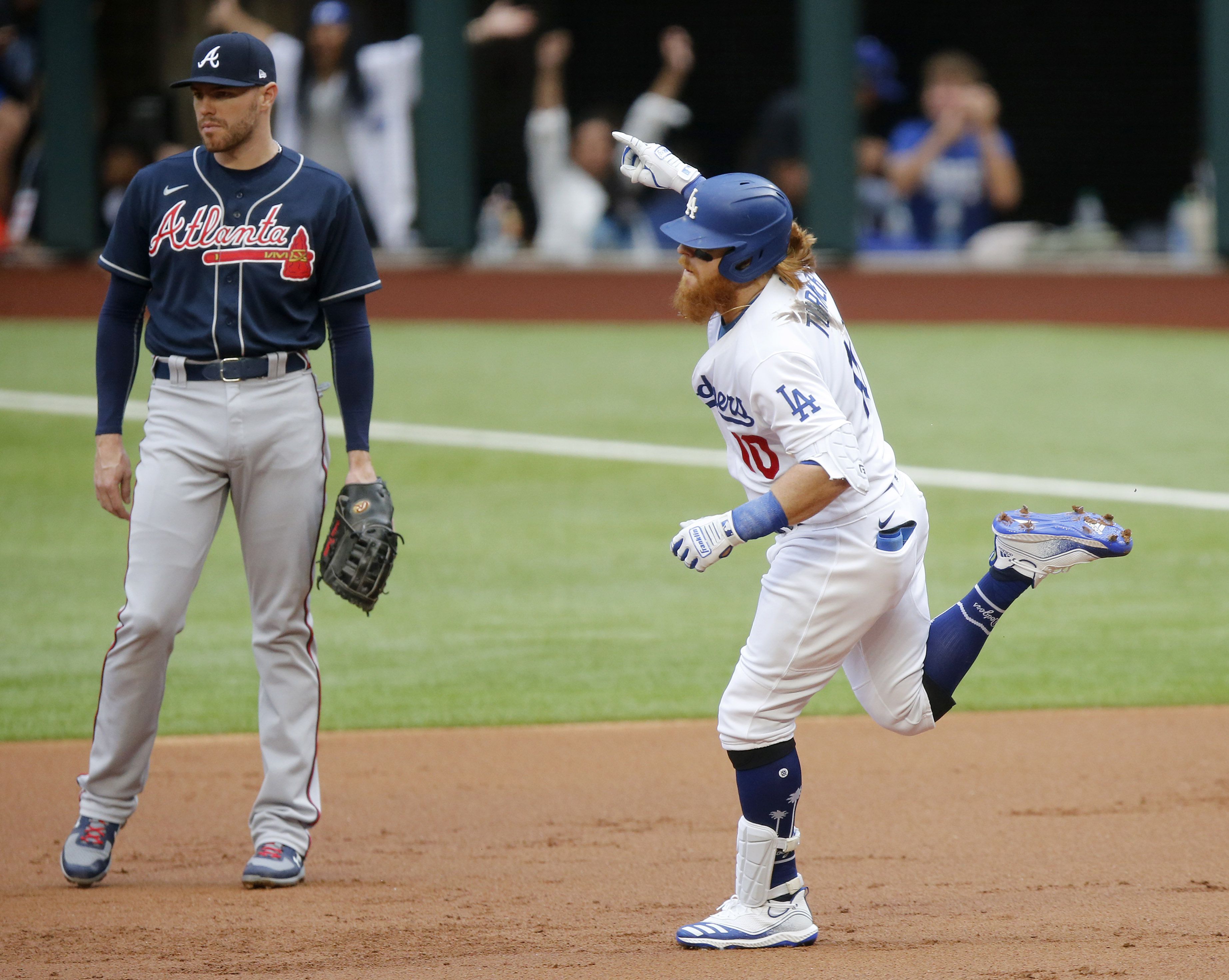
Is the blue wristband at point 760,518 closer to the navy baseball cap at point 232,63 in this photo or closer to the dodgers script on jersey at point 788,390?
the dodgers script on jersey at point 788,390

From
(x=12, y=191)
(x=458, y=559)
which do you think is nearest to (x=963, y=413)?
(x=458, y=559)

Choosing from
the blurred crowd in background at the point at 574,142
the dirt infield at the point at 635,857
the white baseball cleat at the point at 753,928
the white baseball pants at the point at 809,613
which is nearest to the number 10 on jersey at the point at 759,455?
the white baseball pants at the point at 809,613

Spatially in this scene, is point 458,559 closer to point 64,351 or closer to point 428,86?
point 64,351

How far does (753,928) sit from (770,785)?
31cm

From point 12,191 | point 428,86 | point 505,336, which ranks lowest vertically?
point 505,336

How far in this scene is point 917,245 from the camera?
14.6 meters

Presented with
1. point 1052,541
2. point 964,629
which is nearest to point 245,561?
point 964,629

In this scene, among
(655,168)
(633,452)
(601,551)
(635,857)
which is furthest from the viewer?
(633,452)

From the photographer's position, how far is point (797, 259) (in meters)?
3.55

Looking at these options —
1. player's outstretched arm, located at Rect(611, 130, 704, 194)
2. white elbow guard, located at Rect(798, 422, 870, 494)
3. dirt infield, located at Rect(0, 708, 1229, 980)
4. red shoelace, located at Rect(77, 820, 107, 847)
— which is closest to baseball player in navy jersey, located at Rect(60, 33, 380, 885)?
red shoelace, located at Rect(77, 820, 107, 847)

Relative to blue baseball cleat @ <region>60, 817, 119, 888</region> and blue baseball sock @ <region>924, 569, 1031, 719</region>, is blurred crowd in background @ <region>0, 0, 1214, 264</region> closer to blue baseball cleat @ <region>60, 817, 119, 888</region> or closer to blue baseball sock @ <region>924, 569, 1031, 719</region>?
blue baseball sock @ <region>924, 569, 1031, 719</region>

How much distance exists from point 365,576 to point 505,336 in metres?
10.5

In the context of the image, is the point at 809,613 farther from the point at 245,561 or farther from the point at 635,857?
the point at 245,561

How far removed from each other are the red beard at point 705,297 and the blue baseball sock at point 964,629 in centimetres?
88
